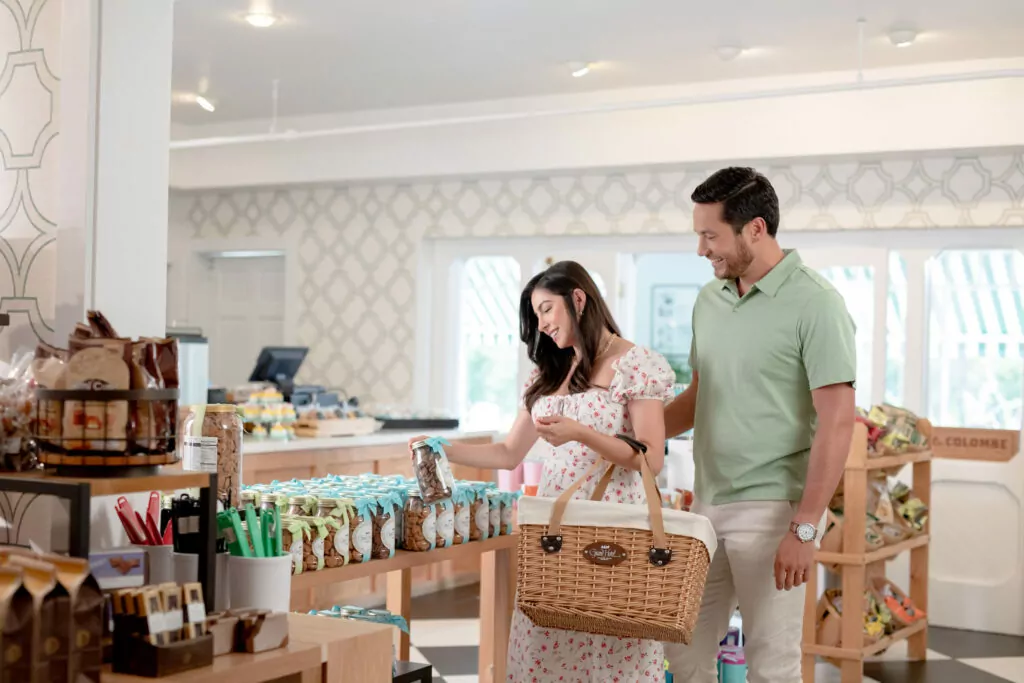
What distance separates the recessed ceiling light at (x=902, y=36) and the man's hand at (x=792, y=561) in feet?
12.0

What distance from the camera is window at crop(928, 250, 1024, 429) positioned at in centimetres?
638

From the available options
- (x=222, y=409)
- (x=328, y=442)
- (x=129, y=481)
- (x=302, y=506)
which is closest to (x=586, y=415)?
(x=302, y=506)

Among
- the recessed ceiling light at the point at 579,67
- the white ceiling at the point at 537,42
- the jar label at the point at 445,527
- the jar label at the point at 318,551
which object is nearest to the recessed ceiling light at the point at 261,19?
the white ceiling at the point at 537,42

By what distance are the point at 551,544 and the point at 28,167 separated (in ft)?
4.74

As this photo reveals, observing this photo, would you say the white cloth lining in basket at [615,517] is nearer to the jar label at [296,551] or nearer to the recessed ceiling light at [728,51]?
the jar label at [296,551]

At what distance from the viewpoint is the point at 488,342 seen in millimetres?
7984

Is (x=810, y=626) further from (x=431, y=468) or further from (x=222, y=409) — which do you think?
(x=222, y=409)

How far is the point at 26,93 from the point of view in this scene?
253 cm

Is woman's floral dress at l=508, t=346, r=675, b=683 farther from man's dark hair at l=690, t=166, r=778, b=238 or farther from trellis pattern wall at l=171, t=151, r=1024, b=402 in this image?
trellis pattern wall at l=171, t=151, r=1024, b=402

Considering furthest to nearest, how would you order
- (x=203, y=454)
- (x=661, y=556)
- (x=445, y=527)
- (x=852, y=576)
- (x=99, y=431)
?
(x=852, y=576) < (x=445, y=527) < (x=661, y=556) < (x=203, y=454) < (x=99, y=431)

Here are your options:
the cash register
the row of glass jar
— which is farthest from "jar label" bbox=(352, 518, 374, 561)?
the cash register

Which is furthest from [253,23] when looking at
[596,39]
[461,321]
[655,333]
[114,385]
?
[655,333]

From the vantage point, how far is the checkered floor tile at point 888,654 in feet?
16.7

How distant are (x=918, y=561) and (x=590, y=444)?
343 centimetres
